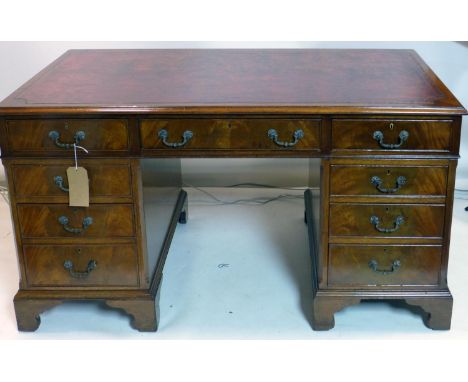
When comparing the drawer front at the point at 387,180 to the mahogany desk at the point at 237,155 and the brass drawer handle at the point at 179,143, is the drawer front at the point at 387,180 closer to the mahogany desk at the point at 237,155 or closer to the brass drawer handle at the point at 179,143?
the mahogany desk at the point at 237,155

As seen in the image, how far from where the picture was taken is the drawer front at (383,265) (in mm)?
2295

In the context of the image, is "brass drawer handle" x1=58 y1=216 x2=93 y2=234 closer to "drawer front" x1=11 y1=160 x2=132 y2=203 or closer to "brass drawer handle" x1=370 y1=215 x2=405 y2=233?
"drawer front" x1=11 y1=160 x2=132 y2=203

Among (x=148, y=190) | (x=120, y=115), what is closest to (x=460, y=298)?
(x=148, y=190)

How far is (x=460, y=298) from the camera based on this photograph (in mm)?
2527

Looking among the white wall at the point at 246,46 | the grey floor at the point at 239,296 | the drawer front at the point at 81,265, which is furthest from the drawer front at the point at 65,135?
the white wall at the point at 246,46

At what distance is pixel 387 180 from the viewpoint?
87.0 inches

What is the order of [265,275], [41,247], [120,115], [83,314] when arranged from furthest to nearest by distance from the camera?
[265,275]
[83,314]
[41,247]
[120,115]

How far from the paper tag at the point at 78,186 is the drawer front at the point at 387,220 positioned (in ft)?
2.35

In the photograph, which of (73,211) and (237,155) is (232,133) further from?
(73,211)

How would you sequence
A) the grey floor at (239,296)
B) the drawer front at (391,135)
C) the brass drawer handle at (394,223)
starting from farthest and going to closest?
Result: the grey floor at (239,296) → the brass drawer handle at (394,223) → the drawer front at (391,135)

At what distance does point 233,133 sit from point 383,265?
0.61m

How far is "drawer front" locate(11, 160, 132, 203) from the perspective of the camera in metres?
2.21

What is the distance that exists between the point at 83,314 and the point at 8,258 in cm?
53
